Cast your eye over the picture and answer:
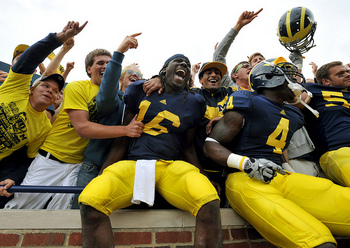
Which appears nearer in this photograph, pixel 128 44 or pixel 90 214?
pixel 90 214

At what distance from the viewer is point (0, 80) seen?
133 inches

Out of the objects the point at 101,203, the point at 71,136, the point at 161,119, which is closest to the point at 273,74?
the point at 161,119

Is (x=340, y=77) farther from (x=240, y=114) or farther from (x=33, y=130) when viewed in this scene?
(x=33, y=130)

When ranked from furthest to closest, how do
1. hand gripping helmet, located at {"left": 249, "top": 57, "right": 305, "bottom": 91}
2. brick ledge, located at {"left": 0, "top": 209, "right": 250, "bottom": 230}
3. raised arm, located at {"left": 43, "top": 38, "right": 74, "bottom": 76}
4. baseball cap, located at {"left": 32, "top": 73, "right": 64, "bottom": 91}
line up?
raised arm, located at {"left": 43, "top": 38, "right": 74, "bottom": 76} < baseball cap, located at {"left": 32, "top": 73, "right": 64, "bottom": 91} < hand gripping helmet, located at {"left": 249, "top": 57, "right": 305, "bottom": 91} < brick ledge, located at {"left": 0, "top": 209, "right": 250, "bottom": 230}

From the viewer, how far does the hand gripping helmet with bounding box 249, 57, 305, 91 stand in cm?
244

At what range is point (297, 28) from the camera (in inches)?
134

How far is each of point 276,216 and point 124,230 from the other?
1.21 metres

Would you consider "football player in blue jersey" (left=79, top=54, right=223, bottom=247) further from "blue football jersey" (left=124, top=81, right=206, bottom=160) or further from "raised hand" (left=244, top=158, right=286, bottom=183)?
"raised hand" (left=244, top=158, right=286, bottom=183)

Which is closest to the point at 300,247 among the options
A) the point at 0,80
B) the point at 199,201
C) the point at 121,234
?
the point at 199,201

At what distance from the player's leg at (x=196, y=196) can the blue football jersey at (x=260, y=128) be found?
65 cm

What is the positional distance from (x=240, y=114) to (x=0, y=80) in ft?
11.1

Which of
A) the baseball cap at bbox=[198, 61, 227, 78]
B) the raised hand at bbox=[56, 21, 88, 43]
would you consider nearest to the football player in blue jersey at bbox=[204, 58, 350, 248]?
the baseball cap at bbox=[198, 61, 227, 78]

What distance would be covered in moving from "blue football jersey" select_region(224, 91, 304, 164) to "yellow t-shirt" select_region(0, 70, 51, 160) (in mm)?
2103

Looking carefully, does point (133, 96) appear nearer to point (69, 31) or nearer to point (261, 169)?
point (69, 31)
